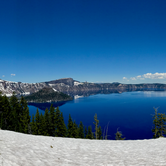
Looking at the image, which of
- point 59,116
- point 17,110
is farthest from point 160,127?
point 17,110

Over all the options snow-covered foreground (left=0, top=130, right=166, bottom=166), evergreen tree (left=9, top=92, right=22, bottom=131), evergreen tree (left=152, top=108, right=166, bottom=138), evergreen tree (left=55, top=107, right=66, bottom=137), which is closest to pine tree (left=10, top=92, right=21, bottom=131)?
evergreen tree (left=9, top=92, right=22, bottom=131)

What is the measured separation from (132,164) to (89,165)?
2514mm

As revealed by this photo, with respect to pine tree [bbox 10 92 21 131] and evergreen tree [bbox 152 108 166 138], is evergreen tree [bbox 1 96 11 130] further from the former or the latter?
evergreen tree [bbox 152 108 166 138]

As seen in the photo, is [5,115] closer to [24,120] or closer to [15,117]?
[15,117]

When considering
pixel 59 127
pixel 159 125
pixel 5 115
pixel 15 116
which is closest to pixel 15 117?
pixel 15 116

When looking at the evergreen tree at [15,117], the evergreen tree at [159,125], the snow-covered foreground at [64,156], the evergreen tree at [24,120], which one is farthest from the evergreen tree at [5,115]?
the evergreen tree at [159,125]

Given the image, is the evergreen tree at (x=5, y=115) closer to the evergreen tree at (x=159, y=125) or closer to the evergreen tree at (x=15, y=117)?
the evergreen tree at (x=15, y=117)

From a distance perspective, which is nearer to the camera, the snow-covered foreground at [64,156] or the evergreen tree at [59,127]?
the snow-covered foreground at [64,156]

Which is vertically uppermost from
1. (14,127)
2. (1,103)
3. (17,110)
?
(1,103)

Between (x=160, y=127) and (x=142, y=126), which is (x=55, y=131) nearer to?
(x=160, y=127)

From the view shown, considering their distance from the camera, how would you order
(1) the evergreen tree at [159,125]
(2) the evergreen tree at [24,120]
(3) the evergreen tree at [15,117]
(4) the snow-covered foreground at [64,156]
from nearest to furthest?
(4) the snow-covered foreground at [64,156] → (3) the evergreen tree at [15,117] → (2) the evergreen tree at [24,120] → (1) the evergreen tree at [159,125]

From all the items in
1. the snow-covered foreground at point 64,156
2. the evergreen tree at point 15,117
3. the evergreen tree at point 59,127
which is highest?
the snow-covered foreground at point 64,156

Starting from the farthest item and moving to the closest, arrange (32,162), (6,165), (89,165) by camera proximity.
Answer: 1. (89,165)
2. (32,162)
3. (6,165)

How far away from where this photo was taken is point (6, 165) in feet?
16.8
